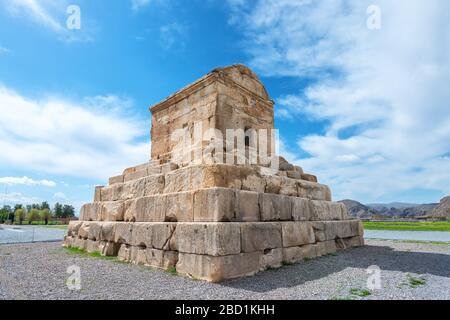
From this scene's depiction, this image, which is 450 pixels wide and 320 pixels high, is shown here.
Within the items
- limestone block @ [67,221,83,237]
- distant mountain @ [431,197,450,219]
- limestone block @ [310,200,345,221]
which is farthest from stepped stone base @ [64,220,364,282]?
distant mountain @ [431,197,450,219]

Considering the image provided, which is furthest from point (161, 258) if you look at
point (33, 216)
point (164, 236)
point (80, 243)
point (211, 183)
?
point (33, 216)

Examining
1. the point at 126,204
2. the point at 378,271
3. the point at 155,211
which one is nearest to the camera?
the point at 378,271

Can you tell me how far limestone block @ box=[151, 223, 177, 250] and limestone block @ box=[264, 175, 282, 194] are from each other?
2.62 meters

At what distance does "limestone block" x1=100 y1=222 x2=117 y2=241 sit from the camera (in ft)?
27.0

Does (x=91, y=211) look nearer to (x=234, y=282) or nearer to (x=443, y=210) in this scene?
(x=234, y=282)

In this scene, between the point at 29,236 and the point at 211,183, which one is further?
the point at 29,236

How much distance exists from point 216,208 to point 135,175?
4677mm

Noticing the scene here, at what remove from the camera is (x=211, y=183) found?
234 inches

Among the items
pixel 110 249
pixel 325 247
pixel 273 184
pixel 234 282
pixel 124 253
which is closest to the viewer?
pixel 234 282
